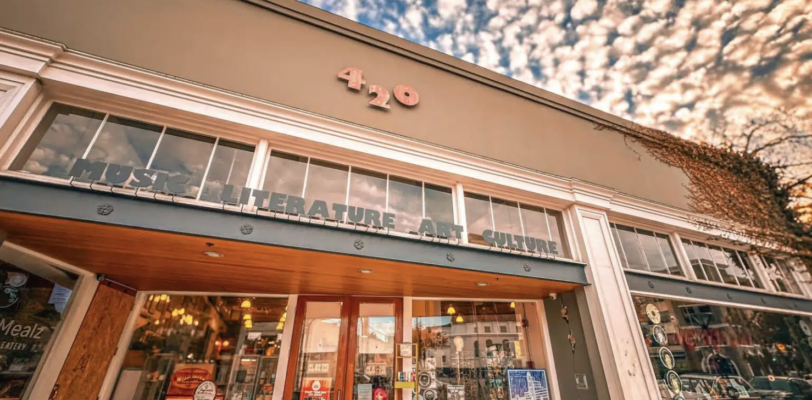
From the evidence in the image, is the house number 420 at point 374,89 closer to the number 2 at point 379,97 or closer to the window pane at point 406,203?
the number 2 at point 379,97

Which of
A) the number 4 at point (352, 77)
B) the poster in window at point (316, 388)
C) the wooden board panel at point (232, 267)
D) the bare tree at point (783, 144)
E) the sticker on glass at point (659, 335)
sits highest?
the number 4 at point (352, 77)

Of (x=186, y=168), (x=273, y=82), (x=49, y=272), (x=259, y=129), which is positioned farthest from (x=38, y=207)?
(x=273, y=82)

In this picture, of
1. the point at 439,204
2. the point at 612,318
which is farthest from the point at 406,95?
the point at 612,318

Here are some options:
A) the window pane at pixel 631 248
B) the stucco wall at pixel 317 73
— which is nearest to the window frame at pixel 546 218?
the stucco wall at pixel 317 73

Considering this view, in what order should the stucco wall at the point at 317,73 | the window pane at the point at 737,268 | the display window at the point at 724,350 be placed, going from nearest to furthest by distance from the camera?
the stucco wall at the point at 317,73 → the display window at the point at 724,350 → the window pane at the point at 737,268

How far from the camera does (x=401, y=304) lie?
24.3 feet

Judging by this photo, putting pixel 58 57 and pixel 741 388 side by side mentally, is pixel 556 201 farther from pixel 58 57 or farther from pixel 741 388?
pixel 58 57

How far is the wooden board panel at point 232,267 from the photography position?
4.49 meters

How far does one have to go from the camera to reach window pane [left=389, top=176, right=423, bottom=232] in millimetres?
6172

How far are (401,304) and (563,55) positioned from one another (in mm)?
7457

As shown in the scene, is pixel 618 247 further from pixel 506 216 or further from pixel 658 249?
pixel 506 216

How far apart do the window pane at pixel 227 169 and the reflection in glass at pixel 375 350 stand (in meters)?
3.78

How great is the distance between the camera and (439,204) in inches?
269

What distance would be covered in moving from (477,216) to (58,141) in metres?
7.20
